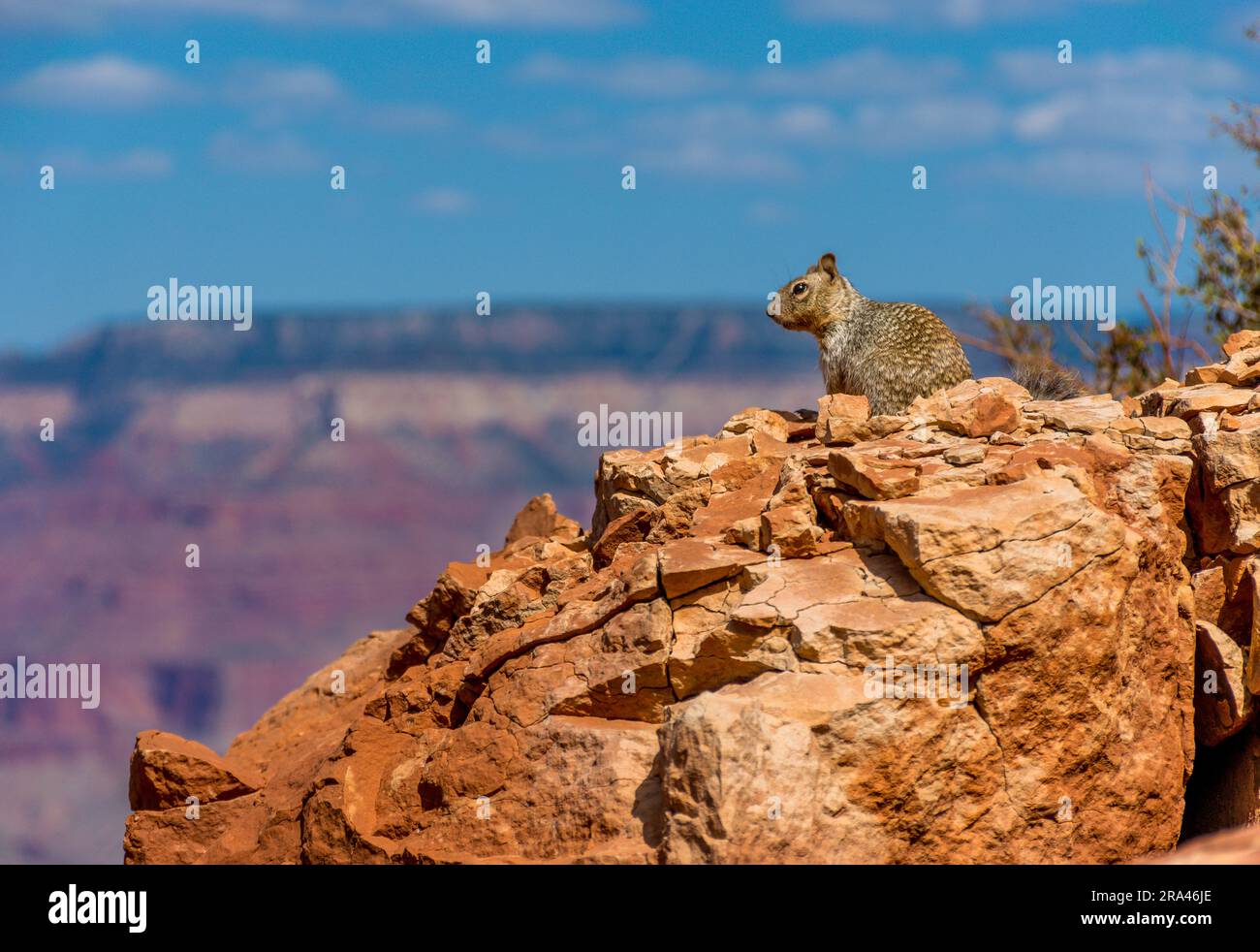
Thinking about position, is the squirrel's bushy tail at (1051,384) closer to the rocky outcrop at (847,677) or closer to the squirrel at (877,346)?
the squirrel at (877,346)

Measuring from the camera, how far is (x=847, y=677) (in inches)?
326

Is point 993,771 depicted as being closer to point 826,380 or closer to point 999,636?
point 999,636

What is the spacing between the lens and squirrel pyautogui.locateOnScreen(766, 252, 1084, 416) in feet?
42.5

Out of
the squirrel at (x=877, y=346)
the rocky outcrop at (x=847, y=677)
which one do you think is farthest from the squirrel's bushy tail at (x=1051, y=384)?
the rocky outcrop at (x=847, y=677)

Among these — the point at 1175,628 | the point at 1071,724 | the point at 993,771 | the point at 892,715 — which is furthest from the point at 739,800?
the point at 1175,628

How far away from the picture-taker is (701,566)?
923 cm

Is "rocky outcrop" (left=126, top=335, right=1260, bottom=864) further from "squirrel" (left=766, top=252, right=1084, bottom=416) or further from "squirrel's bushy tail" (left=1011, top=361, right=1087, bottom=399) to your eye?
"squirrel" (left=766, top=252, right=1084, bottom=416)

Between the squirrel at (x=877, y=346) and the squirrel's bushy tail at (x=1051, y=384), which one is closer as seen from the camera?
the squirrel's bushy tail at (x=1051, y=384)

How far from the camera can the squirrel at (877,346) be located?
13.0 m

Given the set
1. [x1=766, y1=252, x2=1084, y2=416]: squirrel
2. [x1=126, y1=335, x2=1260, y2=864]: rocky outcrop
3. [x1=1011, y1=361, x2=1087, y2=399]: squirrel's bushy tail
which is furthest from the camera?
[x1=766, y1=252, x2=1084, y2=416]: squirrel

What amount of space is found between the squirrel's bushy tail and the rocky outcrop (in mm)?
1544

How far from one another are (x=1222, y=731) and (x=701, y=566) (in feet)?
12.6

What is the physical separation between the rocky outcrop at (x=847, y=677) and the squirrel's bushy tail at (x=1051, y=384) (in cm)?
154

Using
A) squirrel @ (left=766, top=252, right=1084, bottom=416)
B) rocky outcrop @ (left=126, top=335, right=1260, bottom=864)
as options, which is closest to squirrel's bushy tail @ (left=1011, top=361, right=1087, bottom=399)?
A: squirrel @ (left=766, top=252, right=1084, bottom=416)
